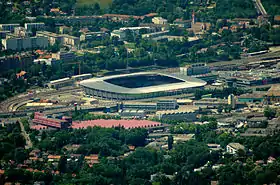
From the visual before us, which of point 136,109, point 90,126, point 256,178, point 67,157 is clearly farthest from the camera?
point 136,109

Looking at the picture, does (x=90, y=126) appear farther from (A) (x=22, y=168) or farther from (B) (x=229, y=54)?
(B) (x=229, y=54)

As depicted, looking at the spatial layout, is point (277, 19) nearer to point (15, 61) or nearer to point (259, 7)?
point (259, 7)

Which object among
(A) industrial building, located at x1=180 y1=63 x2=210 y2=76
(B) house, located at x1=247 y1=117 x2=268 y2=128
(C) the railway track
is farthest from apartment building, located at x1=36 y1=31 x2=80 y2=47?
(B) house, located at x1=247 y1=117 x2=268 y2=128

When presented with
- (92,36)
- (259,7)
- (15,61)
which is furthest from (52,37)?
(259,7)

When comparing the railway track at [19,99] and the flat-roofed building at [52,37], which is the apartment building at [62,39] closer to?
the flat-roofed building at [52,37]

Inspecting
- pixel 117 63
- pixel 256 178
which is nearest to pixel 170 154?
pixel 256 178

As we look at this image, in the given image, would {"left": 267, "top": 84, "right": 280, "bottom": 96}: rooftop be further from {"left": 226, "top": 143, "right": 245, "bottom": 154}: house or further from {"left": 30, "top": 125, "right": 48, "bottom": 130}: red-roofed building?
{"left": 30, "top": 125, "right": 48, "bottom": 130}: red-roofed building
